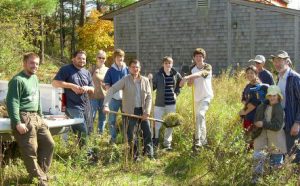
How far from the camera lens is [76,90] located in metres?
6.15

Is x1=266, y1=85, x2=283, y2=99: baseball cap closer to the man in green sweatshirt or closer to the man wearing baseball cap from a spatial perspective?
the man wearing baseball cap

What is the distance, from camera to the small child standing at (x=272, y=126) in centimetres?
532

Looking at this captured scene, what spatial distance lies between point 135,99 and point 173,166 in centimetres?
113

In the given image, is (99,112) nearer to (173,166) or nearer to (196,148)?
(173,166)

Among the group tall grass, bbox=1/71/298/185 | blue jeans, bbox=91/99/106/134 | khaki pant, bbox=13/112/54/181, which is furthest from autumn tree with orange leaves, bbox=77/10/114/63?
khaki pant, bbox=13/112/54/181

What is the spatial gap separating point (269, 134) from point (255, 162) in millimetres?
618

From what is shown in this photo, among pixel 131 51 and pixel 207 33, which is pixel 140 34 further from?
pixel 207 33

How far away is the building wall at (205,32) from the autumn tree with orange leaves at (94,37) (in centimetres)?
821

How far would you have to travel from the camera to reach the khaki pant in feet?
16.2

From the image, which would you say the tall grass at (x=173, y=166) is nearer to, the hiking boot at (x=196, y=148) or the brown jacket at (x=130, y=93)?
the hiking boot at (x=196, y=148)

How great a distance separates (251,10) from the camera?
20.2 metres

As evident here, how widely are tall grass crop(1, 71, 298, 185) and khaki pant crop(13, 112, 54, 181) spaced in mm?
239

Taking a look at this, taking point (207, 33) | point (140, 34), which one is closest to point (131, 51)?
point (140, 34)

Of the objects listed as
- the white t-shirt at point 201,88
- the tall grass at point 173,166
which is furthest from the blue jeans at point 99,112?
the white t-shirt at point 201,88
